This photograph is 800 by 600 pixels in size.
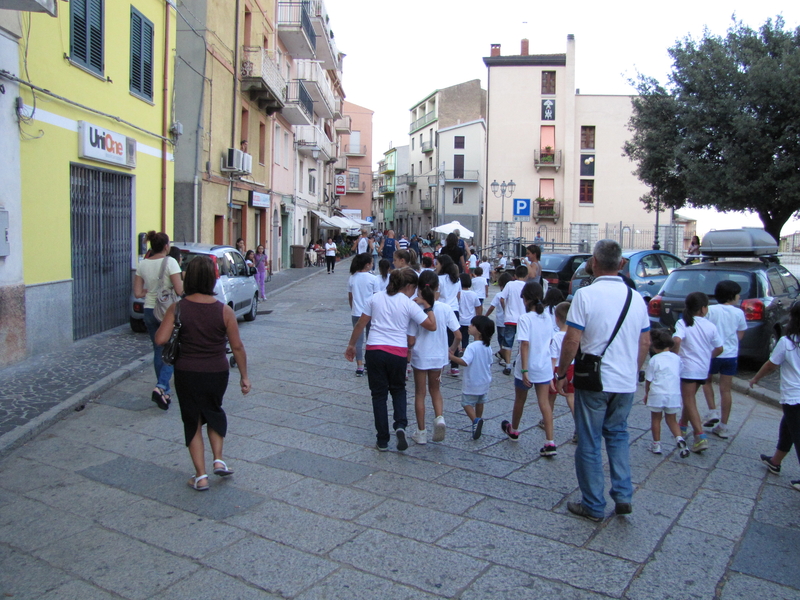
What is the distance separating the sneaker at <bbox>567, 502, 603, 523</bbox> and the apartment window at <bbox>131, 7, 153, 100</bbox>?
1127 centimetres

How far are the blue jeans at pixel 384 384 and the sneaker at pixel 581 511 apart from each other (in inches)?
67.6

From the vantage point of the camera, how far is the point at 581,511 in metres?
4.34

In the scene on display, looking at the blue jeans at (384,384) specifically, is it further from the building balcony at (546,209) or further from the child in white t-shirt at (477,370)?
the building balcony at (546,209)

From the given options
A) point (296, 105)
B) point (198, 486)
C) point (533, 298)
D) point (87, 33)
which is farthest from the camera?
point (296, 105)

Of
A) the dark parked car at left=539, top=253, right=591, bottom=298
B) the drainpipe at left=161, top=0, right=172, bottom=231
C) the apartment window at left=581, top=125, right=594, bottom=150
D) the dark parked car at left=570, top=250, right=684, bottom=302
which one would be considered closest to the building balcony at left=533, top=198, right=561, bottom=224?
the apartment window at left=581, top=125, right=594, bottom=150

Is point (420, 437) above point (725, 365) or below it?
below

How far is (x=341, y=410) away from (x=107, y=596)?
12.4ft

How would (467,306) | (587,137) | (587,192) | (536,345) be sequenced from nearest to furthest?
(536,345) → (467,306) → (587,137) → (587,192)

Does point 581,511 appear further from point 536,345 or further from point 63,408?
point 63,408

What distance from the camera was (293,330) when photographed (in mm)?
12906

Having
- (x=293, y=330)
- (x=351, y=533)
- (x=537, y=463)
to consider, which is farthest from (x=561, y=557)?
(x=293, y=330)

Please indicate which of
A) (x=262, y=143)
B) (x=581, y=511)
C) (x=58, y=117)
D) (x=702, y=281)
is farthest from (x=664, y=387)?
(x=262, y=143)

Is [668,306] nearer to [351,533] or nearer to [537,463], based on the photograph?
[537,463]

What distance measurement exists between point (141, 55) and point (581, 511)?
11946 millimetres
